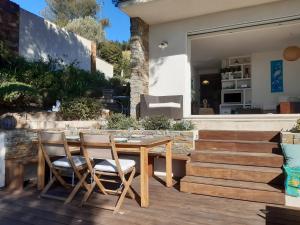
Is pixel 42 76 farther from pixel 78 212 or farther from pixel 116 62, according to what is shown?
pixel 116 62

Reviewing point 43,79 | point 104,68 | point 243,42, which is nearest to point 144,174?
point 43,79

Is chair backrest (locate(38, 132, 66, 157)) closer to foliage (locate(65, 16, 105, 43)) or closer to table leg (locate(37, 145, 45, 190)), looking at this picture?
table leg (locate(37, 145, 45, 190))

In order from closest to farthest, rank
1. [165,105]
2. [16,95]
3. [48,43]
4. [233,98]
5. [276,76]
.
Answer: [16,95] → [165,105] → [276,76] → [233,98] → [48,43]

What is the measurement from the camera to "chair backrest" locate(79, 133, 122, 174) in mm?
3311

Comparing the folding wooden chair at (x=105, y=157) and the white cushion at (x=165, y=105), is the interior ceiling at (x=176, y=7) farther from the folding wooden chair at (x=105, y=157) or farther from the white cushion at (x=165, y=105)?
the folding wooden chair at (x=105, y=157)

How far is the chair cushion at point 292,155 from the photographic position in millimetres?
3825

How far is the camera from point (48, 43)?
10617 mm

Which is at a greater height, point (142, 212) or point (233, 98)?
point (233, 98)

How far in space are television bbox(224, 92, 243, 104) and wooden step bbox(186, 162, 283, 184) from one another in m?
6.14

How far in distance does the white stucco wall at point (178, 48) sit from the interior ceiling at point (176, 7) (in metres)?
0.18

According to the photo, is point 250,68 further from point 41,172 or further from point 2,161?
point 2,161

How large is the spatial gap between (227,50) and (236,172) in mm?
6045

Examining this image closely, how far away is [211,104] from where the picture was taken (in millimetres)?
11602

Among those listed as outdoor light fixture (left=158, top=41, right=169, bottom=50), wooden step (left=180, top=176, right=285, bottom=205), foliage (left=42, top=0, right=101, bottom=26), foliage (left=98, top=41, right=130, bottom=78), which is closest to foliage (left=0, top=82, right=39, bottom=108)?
outdoor light fixture (left=158, top=41, right=169, bottom=50)
